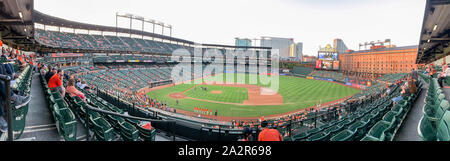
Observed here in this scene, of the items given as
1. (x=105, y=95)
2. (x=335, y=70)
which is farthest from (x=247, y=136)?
(x=335, y=70)

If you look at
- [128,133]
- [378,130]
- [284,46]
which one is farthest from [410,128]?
[284,46]

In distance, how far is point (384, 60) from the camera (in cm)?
6612

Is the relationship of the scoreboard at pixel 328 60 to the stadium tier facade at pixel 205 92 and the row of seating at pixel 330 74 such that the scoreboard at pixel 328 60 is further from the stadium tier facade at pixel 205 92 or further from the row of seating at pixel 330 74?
the row of seating at pixel 330 74

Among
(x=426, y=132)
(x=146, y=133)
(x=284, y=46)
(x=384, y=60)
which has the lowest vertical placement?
(x=146, y=133)

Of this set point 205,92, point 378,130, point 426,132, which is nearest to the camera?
point 426,132

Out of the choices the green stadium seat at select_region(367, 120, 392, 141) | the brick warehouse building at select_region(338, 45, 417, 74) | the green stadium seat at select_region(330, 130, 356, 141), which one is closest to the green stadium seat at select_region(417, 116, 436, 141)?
the green stadium seat at select_region(367, 120, 392, 141)

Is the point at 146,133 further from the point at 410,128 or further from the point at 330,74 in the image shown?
the point at 330,74

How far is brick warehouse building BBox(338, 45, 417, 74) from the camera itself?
58.9 metres

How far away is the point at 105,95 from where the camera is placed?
1427 cm

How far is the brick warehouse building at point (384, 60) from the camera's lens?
58938 mm

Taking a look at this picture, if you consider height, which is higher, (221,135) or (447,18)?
(447,18)

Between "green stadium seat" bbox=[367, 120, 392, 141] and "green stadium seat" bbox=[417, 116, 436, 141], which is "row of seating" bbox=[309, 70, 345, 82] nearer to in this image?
"green stadium seat" bbox=[367, 120, 392, 141]

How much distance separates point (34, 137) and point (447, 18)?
584 inches

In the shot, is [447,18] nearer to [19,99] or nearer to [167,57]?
[19,99]
